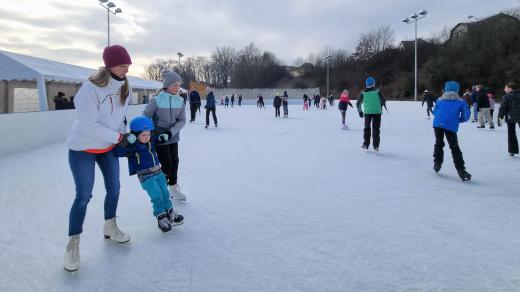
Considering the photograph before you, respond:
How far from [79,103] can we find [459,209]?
315 centimetres

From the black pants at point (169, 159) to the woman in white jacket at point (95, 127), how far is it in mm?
1100

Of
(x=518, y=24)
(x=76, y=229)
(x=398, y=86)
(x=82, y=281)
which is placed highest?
(x=518, y=24)

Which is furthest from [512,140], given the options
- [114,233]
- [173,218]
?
[114,233]

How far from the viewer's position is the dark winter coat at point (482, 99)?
11210 mm

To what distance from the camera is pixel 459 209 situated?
3.54 metres

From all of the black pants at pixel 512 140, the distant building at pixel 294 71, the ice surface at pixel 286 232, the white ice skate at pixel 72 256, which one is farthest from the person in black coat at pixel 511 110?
the distant building at pixel 294 71

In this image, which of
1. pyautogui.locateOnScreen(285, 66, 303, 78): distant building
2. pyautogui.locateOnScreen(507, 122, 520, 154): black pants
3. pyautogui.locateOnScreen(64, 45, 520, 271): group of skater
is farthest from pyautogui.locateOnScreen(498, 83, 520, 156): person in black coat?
pyautogui.locateOnScreen(285, 66, 303, 78): distant building

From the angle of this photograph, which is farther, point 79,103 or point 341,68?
point 341,68

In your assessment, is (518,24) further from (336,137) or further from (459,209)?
(459,209)

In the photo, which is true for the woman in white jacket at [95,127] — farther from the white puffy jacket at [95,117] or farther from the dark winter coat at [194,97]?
the dark winter coat at [194,97]

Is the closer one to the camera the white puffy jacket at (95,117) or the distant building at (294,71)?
the white puffy jacket at (95,117)

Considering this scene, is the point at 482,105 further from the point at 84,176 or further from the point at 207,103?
the point at 84,176

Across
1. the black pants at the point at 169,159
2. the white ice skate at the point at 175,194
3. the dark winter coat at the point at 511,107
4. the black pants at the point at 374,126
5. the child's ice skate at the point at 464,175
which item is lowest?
the white ice skate at the point at 175,194

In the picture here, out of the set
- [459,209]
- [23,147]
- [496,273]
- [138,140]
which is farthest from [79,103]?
[23,147]
